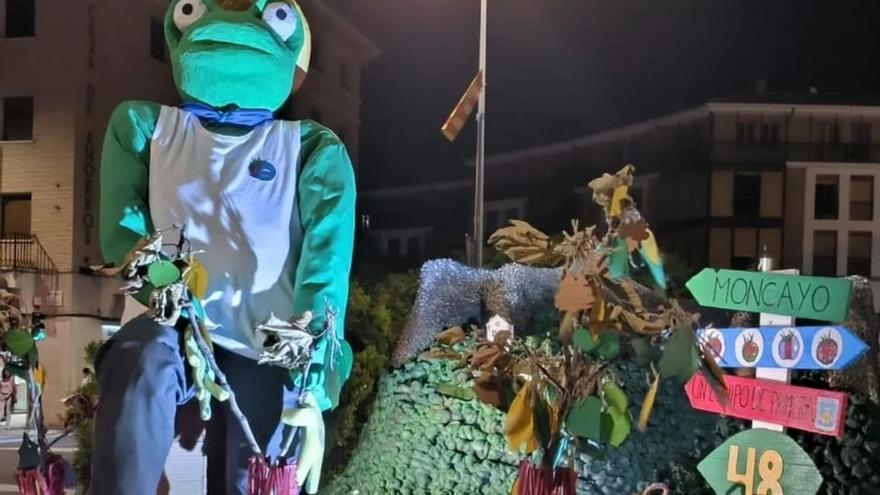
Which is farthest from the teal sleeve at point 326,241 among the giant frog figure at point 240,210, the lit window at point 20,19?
the lit window at point 20,19

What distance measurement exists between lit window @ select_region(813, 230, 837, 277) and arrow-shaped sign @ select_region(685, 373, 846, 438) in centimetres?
645

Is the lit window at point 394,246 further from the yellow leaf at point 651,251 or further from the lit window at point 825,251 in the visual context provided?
the yellow leaf at point 651,251

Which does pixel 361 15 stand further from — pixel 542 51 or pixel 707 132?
pixel 707 132

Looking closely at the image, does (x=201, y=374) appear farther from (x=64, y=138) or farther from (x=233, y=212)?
(x=64, y=138)

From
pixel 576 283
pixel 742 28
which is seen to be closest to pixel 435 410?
pixel 576 283

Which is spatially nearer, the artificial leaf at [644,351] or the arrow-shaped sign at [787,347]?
the artificial leaf at [644,351]

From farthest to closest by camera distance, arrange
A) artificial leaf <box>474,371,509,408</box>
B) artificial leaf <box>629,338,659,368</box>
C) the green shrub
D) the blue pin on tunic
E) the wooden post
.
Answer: the green shrub
the wooden post
the blue pin on tunic
artificial leaf <box>474,371,509,408</box>
artificial leaf <box>629,338,659,368</box>

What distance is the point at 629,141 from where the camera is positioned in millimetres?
8805

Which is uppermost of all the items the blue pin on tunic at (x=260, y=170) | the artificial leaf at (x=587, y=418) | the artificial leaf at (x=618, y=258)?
the blue pin on tunic at (x=260, y=170)

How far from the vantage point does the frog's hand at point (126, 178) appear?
1.94 metres

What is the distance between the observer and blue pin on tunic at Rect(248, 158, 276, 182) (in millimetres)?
1997

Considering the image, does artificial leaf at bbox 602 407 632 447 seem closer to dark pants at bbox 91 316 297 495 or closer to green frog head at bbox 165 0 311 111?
dark pants at bbox 91 316 297 495

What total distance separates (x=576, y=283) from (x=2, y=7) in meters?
7.93

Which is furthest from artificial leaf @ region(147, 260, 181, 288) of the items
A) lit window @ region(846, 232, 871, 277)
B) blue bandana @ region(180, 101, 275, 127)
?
lit window @ region(846, 232, 871, 277)
